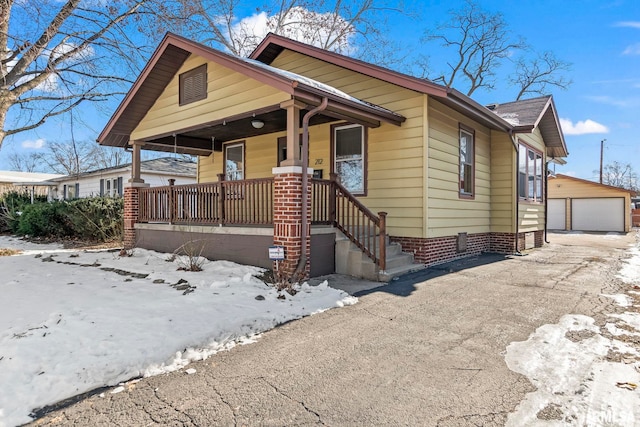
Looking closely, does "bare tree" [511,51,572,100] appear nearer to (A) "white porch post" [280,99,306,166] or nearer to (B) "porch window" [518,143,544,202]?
(B) "porch window" [518,143,544,202]

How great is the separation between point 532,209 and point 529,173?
114 centimetres

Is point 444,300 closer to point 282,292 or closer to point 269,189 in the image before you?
point 282,292

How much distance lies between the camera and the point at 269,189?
7.20m

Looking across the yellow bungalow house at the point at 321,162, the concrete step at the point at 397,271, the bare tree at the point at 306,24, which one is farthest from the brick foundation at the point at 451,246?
the bare tree at the point at 306,24

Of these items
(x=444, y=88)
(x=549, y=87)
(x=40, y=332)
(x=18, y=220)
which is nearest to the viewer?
(x=40, y=332)

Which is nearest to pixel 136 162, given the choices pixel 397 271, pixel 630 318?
pixel 397 271

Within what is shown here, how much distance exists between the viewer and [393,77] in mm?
8148

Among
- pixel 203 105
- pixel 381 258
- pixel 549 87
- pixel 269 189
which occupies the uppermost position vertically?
pixel 549 87

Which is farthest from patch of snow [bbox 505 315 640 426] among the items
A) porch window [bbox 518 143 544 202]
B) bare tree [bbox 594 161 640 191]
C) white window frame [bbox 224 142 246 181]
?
bare tree [bbox 594 161 640 191]

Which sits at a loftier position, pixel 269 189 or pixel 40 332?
pixel 269 189

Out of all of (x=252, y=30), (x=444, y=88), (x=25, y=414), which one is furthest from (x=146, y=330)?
(x=252, y=30)

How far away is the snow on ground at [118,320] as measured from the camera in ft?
10.1

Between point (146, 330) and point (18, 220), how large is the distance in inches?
681

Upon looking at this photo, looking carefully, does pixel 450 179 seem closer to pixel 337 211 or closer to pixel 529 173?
pixel 337 211
